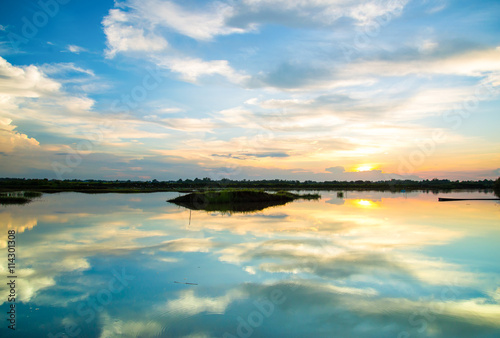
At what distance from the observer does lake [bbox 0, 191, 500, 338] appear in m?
6.56

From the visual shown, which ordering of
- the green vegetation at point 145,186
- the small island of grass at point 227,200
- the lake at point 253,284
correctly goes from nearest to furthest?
the lake at point 253,284, the small island of grass at point 227,200, the green vegetation at point 145,186

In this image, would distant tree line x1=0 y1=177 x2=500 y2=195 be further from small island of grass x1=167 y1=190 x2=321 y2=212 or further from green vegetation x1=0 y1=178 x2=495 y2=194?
small island of grass x1=167 y1=190 x2=321 y2=212

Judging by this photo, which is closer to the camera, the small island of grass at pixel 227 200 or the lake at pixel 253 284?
the lake at pixel 253 284

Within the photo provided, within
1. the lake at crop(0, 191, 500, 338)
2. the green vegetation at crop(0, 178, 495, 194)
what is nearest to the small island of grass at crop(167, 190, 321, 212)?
the lake at crop(0, 191, 500, 338)

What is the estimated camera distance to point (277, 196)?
3881 centimetres

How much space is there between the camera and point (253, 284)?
344 inches

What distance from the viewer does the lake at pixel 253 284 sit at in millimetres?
6562

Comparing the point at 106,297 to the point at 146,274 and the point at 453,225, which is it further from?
the point at 453,225

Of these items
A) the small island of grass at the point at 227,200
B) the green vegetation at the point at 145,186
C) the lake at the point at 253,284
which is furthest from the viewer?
the green vegetation at the point at 145,186

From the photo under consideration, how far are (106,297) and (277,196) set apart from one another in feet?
104

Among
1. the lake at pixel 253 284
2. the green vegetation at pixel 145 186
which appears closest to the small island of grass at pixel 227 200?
the lake at pixel 253 284

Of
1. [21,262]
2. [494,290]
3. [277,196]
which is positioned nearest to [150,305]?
[21,262]

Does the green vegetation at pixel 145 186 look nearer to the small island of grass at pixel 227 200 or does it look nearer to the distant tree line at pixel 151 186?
the distant tree line at pixel 151 186

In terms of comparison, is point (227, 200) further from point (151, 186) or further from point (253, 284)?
point (151, 186)
